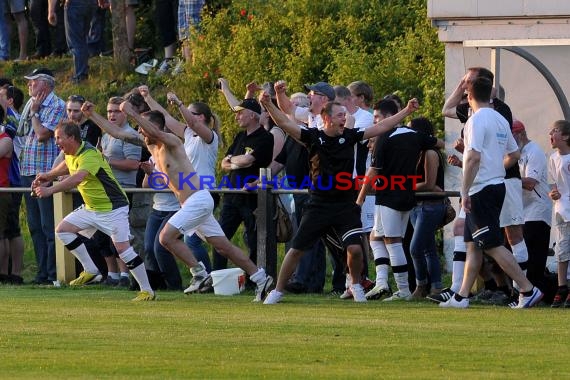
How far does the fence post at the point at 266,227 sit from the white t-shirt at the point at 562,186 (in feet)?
10.9

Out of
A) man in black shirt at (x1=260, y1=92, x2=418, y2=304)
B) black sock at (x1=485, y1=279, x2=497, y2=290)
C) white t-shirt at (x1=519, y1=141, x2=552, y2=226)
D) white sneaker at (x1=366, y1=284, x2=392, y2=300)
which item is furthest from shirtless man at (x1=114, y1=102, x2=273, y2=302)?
white t-shirt at (x1=519, y1=141, x2=552, y2=226)

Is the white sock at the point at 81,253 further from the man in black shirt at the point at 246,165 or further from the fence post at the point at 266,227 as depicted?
the fence post at the point at 266,227

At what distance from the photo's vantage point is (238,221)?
56.3 ft

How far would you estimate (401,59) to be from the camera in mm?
21656

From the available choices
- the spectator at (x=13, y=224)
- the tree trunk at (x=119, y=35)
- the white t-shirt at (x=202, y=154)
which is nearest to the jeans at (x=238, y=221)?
the white t-shirt at (x=202, y=154)

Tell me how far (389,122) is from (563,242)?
2.12 meters

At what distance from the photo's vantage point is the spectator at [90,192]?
1577cm

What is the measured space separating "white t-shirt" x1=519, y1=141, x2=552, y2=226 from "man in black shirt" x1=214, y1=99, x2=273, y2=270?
10.3 ft

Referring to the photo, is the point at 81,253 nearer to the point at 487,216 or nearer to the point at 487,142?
the point at 487,216

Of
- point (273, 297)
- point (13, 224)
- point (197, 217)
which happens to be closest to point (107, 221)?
point (197, 217)

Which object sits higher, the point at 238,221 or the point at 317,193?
the point at 317,193

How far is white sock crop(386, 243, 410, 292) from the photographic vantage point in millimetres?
15523

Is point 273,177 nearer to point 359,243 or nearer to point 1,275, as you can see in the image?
point 359,243

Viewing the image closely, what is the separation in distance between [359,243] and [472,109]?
176 cm
